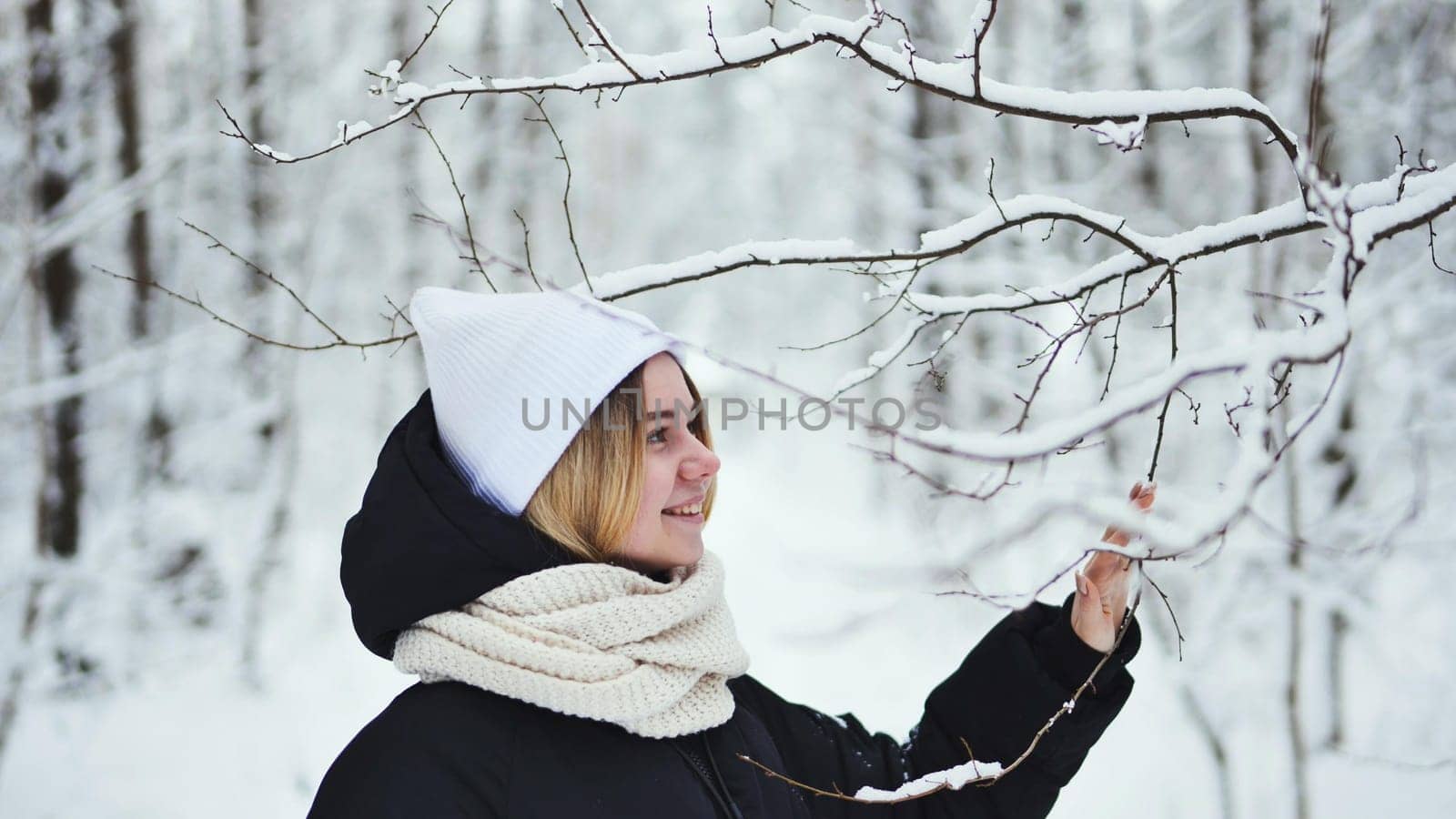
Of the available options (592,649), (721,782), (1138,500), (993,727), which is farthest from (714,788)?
(1138,500)

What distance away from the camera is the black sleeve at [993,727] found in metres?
1.73

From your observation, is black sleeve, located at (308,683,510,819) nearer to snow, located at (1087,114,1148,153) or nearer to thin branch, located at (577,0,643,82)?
thin branch, located at (577,0,643,82)

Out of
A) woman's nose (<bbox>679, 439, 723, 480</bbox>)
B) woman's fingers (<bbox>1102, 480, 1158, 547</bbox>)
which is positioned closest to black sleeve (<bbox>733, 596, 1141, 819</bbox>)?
woman's fingers (<bbox>1102, 480, 1158, 547</bbox>)

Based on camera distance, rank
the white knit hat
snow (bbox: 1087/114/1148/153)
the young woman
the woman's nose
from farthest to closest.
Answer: the woman's nose
the white knit hat
the young woman
snow (bbox: 1087/114/1148/153)

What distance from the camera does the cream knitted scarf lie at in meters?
1.36

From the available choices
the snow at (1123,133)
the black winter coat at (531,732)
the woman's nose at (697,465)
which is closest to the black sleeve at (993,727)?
the black winter coat at (531,732)

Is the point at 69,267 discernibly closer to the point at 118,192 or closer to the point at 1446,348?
the point at 118,192

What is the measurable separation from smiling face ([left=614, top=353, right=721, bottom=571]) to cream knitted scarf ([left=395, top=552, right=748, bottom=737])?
7cm

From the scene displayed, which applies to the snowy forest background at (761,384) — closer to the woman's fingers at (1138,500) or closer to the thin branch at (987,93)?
the woman's fingers at (1138,500)

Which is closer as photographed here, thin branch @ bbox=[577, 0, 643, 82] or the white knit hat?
thin branch @ bbox=[577, 0, 643, 82]

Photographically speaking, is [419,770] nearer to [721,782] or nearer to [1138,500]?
[721,782]

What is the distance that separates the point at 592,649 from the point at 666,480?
302mm

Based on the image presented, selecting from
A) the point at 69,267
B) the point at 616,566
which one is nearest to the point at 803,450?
the point at 69,267

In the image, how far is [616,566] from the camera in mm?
1506
